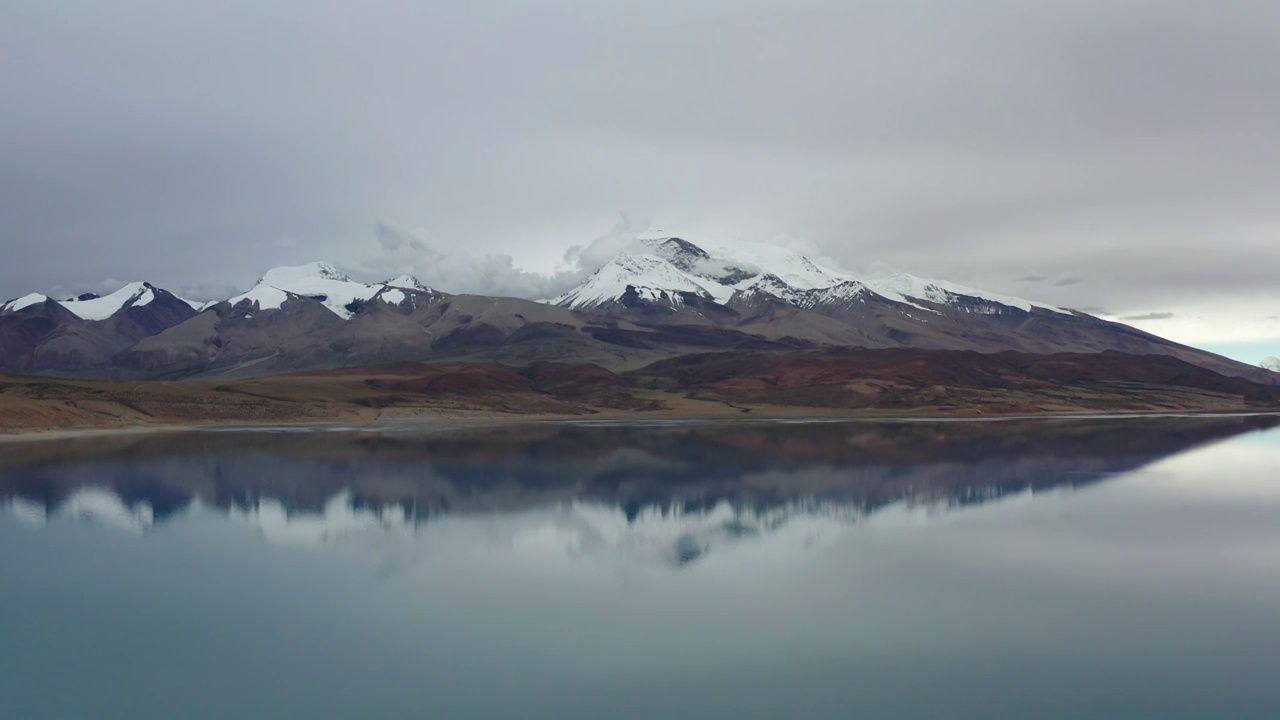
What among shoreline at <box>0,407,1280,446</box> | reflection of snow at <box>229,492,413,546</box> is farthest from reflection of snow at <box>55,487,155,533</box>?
shoreline at <box>0,407,1280,446</box>

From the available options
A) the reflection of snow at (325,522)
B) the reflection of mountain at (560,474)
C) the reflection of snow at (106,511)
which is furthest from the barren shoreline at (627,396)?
the reflection of snow at (325,522)

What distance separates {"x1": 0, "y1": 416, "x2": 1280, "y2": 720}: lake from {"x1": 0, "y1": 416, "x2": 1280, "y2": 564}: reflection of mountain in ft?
1.26

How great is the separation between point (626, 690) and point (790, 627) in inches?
228

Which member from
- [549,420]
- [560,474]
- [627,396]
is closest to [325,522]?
[560,474]

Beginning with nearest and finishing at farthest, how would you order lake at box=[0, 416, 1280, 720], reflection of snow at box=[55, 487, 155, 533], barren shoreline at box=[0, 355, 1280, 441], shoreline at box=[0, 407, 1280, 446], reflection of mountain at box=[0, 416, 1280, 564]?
lake at box=[0, 416, 1280, 720] < reflection of snow at box=[55, 487, 155, 533] < reflection of mountain at box=[0, 416, 1280, 564] < shoreline at box=[0, 407, 1280, 446] < barren shoreline at box=[0, 355, 1280, 441]

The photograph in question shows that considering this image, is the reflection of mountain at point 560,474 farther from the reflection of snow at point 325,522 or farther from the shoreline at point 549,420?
the shoreline at point 549,420

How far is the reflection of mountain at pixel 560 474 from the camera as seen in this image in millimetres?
41812

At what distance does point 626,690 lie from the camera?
728 inches

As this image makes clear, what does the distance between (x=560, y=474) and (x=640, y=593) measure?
1233 inches

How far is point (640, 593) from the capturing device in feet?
87.6

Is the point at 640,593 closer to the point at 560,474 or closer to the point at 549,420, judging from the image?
the point at 560,474

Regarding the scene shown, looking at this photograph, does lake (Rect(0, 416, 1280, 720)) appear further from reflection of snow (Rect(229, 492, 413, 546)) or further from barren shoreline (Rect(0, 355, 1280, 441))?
barren shoreline (Rect(0, 355, 1280, 441))

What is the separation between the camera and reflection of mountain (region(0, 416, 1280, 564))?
4181 cm

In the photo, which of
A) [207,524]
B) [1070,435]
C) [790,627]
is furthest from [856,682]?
[1070,435]
